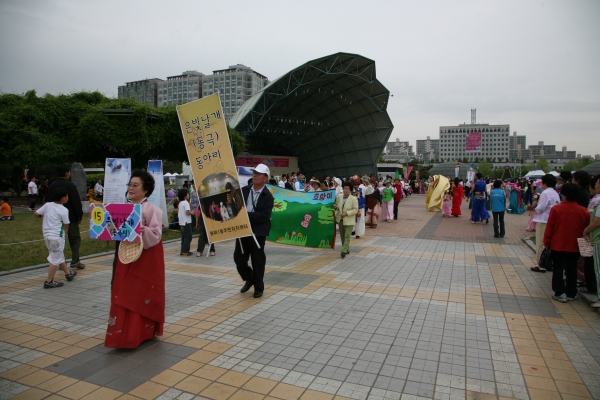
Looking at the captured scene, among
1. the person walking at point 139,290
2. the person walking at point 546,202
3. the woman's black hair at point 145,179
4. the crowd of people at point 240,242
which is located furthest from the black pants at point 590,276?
the woman's black hair at point 145,179

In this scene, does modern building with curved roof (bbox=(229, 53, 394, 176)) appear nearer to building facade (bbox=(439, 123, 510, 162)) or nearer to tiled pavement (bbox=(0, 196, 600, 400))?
tiled pavement (bbox=(0, 196, 600, 400))

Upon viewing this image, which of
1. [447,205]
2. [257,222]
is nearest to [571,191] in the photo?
[257,222]

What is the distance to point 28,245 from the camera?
392 inches

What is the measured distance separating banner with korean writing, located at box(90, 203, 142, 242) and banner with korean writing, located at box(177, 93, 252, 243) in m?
1.14

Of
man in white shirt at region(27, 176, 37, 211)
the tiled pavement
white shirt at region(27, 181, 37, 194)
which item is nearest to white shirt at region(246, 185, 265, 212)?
the tiled pavement

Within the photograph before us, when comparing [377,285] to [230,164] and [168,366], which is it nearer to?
[230,164]

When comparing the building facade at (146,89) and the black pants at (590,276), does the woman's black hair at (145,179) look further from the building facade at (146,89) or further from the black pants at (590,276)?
the building facade at (146,89)

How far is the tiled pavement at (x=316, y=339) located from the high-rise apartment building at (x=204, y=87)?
95867 mm

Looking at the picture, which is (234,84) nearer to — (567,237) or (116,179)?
(116,179)

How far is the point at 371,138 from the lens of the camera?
4091cm

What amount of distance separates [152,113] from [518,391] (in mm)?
21781

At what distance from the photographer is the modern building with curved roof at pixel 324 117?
32.1 metres

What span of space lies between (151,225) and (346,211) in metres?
5.52

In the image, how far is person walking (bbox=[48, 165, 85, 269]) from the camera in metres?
6.83
